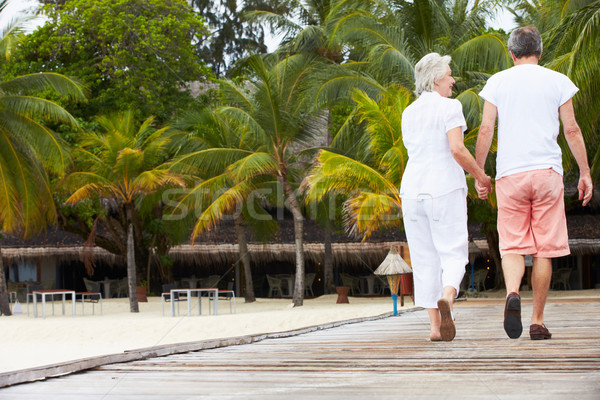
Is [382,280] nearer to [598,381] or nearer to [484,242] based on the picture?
[484,242]

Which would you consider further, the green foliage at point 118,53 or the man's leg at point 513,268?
the green foliage at point 118,53

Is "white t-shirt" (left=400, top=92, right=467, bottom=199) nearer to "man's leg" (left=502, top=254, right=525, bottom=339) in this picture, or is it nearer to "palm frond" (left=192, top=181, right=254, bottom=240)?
"man's leg" (left=502, top=254, right=525, bottom=339)

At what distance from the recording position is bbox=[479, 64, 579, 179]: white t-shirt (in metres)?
3.46

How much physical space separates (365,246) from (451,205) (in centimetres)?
1711

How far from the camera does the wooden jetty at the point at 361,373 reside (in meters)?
2.27

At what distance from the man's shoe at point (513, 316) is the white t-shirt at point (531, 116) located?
637mm

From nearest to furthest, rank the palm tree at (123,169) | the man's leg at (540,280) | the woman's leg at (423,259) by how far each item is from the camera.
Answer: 1. the man's leg at (540,280)
2. the woman's leg at (423,259)
3. the palm tree at (123,169)

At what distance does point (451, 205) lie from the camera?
11.9ft

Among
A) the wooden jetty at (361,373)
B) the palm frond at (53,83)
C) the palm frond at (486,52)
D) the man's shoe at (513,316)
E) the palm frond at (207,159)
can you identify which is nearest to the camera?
the wooden jetty at (361,373)

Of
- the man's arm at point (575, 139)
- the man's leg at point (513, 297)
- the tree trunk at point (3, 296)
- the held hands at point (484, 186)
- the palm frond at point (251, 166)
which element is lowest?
the tree trunk at point (3, 296)

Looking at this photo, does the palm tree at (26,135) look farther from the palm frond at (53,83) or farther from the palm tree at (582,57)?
the palm tree at (582,57)

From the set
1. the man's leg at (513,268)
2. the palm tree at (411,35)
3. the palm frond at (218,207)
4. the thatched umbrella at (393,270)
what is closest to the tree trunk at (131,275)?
the palm frond at (218,207)

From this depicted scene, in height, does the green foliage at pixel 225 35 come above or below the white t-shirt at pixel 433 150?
above

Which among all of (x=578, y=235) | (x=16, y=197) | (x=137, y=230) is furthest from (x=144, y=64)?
(x=578, y=235)
